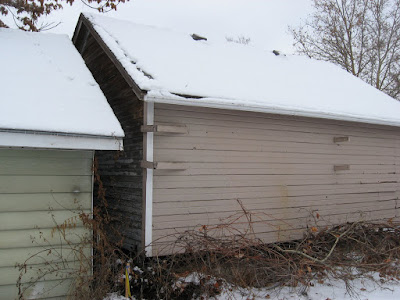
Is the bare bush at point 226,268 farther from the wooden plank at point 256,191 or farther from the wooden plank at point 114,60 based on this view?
the wooden plank at point 114,60

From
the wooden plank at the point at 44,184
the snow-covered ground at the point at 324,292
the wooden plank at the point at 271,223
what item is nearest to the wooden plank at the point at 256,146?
the wooden plank at the point at 271,223

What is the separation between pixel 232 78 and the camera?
713 centimetres

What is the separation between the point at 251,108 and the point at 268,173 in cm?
137

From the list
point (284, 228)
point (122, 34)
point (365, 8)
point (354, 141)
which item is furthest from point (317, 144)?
point (365, 8)

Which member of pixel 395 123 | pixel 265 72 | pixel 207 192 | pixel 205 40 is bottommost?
pixel 207 192

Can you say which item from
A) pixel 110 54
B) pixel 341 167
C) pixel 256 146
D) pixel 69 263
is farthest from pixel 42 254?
pixel 341 167

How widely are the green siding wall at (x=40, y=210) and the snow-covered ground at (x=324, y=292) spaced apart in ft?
2.99

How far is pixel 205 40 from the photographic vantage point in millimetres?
9008

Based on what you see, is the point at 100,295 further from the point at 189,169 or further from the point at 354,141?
the point at 354,141

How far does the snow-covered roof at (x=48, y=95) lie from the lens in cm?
441

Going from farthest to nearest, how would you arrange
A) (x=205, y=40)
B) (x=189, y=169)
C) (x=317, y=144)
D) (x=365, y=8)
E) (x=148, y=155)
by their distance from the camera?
1. (x=365, y=8)
2. (x=205, y=40)
3. (x=317, y=144)
4. (x=189, y=169)
5. (x=148, y=155)

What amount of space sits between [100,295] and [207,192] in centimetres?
226

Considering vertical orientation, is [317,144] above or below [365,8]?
below

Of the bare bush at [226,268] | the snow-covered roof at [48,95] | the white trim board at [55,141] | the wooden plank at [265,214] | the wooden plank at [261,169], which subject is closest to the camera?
the white trim board at [55,141]
